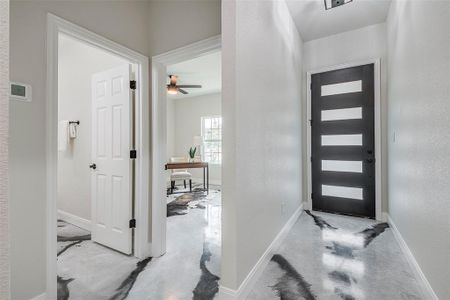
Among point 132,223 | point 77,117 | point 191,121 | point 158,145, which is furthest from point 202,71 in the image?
point 132,223

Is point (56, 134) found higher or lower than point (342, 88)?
lower

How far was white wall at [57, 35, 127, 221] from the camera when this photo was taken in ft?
9.39

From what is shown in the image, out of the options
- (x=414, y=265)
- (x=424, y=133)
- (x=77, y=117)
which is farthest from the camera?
(x=77, y=117)

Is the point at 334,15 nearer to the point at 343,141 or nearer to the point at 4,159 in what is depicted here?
the point at 343,141

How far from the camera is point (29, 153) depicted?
1434 mm

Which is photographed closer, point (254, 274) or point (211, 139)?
point (254, 274)

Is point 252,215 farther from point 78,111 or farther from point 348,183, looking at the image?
point 78,111

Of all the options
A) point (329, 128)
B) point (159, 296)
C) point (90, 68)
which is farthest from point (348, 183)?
point (90, 68)

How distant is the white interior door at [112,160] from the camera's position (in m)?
2.22

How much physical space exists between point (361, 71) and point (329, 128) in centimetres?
99

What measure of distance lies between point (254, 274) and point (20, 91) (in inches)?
83.8

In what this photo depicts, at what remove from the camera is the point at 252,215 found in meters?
1.75

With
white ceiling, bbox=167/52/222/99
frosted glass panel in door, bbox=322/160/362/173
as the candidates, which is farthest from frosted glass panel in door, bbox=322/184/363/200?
white ceiling, bbox=167/52/222/99

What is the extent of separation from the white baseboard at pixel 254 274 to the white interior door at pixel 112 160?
1.24 meters
